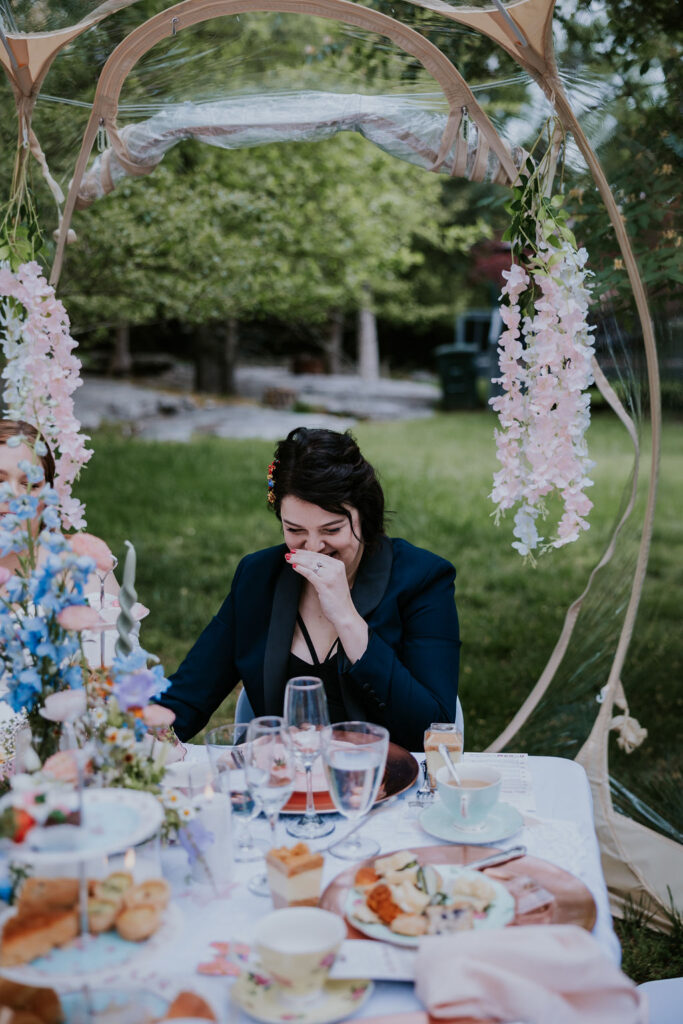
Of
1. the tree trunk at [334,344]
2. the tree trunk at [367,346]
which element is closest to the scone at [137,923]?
the tree trunk at [367,346]

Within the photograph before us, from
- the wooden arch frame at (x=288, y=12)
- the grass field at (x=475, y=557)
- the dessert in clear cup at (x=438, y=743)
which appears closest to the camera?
the dessert in clear cup at (x=438, y=743)

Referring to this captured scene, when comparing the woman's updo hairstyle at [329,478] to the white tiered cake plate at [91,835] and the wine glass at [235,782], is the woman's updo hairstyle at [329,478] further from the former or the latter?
the white tiered cake plate at [91,835]

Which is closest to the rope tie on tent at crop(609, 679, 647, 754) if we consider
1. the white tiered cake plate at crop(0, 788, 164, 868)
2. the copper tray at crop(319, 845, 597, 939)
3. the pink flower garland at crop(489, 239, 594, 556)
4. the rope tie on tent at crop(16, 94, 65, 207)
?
the pink flower garland at crop(489, 239, 594, 556)

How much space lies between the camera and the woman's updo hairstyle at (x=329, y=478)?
7.86 ft

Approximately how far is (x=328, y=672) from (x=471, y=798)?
820mm

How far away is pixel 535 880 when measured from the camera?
1491 millimetres

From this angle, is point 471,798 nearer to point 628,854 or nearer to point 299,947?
point 299,947

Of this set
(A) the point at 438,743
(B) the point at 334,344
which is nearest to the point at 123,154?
(A) the point at 438,743

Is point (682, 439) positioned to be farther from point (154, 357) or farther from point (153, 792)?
point (154, 357)

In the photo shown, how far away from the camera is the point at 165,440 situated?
10.8 m

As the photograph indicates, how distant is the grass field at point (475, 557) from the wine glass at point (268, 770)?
1927 millimetres

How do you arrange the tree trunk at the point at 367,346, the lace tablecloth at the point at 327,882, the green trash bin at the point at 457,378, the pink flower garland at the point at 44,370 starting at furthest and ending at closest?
the tree trunk at the point at 367,346, the green trash bin at the point at 457,378, the pink flower garland at the point at 44,370, the lace tablecloth at the point at 327,882

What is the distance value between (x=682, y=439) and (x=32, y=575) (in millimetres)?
2830

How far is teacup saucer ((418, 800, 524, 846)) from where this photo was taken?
63.8 inches
